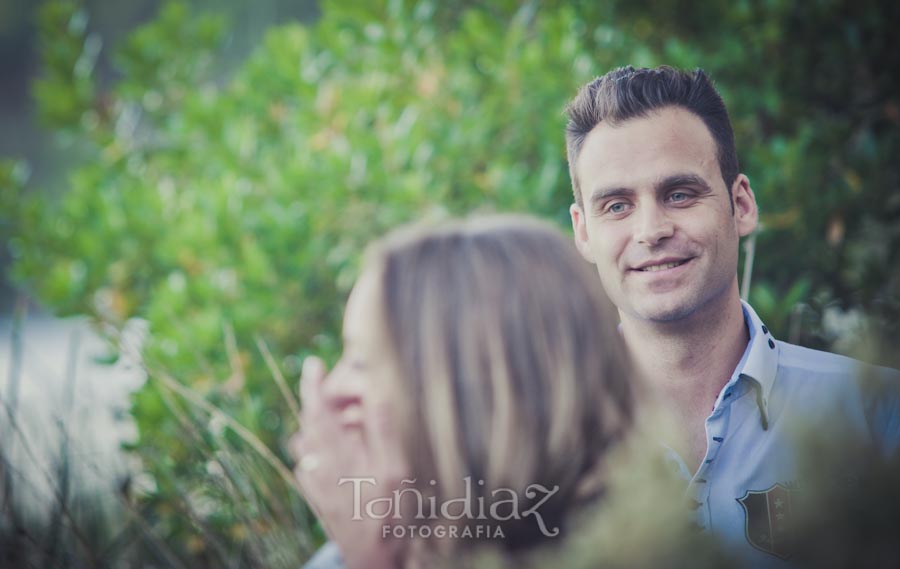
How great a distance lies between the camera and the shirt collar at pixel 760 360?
1.17 metres

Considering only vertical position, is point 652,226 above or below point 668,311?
above

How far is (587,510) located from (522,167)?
143 cm

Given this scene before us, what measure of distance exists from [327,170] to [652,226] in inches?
59.5

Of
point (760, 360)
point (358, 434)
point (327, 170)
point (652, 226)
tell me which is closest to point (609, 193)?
point (652, 226)

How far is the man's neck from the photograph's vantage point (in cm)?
118

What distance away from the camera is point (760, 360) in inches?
46.5

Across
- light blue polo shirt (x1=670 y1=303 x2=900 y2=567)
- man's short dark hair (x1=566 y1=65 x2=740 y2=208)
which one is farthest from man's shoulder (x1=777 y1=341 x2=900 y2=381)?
man's short dark hair (x1=566 y1=65 x2=740 y2=208)

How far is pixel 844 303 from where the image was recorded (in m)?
2.09

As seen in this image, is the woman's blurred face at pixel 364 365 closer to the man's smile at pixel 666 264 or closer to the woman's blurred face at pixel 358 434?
the woman's blurred face at pixel 358 434

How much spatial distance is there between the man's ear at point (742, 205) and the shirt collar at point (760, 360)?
12 cm

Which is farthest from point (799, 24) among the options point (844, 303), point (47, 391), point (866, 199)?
point (47, 391)

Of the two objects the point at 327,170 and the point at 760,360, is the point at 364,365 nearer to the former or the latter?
the point at 760,360

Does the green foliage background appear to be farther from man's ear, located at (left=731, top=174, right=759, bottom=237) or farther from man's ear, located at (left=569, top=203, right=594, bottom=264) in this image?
man's ear, located at (left=569, top=203, right=594, bottom=264)

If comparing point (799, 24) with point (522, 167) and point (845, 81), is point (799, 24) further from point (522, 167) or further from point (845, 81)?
point (522, 167)
